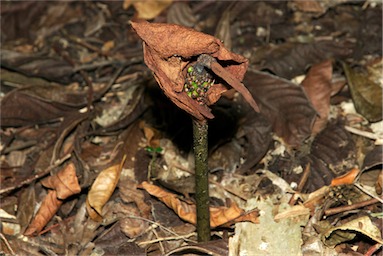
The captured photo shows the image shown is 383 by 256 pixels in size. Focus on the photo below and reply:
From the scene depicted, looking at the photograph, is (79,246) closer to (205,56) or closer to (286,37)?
(205,56)

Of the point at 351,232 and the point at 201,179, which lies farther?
the point at 351,232

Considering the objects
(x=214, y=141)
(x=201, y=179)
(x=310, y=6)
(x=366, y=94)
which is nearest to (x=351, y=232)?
(x=201, y=179)

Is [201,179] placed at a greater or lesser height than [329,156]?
greater

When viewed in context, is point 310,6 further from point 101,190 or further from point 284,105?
point 101,190

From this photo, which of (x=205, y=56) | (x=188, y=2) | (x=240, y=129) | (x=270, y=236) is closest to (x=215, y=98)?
(x=205, y=56)

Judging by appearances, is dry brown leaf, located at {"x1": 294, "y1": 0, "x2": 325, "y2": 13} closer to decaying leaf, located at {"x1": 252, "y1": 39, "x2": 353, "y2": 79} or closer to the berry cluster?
decaying leaf, located at {"x1": 252, "y1": 39, "x2": 353, "y2": 79}

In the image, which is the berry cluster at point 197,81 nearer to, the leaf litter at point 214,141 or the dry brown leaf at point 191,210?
the leaf litter at point 214,141
